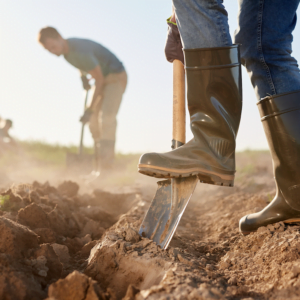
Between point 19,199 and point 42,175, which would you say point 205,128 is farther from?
point 42,175

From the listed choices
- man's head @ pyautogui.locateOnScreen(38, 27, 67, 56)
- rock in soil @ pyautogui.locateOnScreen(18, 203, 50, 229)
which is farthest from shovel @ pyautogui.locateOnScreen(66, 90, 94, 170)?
rock in soil @ pyautogui.locateOnScreen(18, 203, 50, 229)

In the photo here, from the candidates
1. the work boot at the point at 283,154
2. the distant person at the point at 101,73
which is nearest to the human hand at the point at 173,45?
the work boot at the point at 283,154

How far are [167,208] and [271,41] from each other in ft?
3.44

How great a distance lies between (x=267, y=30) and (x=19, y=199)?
5.96ft

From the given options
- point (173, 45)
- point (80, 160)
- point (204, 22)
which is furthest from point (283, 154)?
point (80, 160)

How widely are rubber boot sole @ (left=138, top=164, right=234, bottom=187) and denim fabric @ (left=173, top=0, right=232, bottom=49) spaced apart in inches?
25.3

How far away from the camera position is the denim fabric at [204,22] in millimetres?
1320

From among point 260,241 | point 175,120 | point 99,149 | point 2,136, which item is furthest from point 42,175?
point 260,241

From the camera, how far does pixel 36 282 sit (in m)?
0.94

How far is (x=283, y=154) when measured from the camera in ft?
4.67

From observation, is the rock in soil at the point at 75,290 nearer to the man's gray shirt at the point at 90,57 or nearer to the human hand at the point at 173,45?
the human hand at the point at 173,45

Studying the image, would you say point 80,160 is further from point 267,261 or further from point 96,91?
point 267,261

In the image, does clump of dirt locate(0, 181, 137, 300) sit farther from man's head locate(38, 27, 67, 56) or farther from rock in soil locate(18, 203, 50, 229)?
man's head locate(38, 27, 67, 56)

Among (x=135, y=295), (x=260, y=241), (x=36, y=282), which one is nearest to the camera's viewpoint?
(x=135, y=295)
